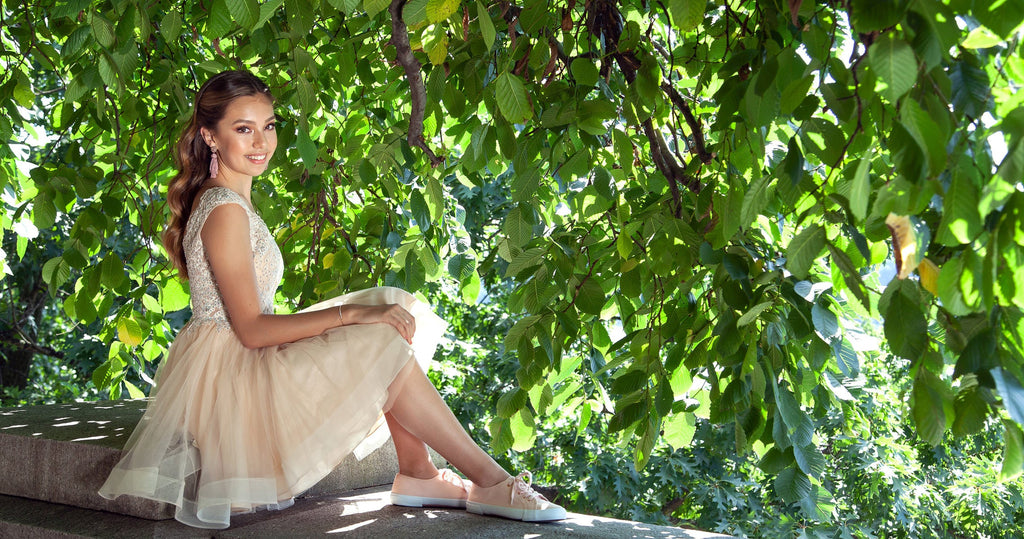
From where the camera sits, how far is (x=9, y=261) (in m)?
6.81

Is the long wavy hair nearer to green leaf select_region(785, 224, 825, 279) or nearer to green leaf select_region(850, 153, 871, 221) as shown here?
green leaf select_region(785, 224, 825, 279)

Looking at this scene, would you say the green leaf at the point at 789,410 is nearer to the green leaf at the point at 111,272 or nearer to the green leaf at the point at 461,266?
the green leaf at the point at 461,266

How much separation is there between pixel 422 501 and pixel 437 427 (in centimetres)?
20

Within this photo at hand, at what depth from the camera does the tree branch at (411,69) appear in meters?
1.92

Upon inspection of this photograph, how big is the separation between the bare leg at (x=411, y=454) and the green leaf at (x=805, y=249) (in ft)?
4.14

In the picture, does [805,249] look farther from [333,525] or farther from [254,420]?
[254,420]

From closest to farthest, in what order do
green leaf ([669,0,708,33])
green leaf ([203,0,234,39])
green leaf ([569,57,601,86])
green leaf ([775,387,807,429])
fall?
green leaf ([669,0,708,33]), green leaf ([775,387,807,429]), green leaf ([569,57,601,86]), green leaf ([203,0,234,39])

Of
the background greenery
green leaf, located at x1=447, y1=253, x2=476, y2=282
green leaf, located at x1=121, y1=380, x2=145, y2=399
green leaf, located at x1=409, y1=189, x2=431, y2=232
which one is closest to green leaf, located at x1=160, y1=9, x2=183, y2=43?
the background greenery

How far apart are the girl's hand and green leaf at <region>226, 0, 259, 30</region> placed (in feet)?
2.61

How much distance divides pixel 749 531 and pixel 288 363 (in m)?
3.74

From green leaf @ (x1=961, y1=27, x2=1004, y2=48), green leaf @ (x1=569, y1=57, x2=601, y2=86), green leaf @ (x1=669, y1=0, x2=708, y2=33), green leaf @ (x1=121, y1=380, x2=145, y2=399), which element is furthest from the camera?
green leaf @ (x1=121, y1=380, x2=145, y2=399)

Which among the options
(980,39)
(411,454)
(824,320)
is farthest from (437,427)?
(980,39)

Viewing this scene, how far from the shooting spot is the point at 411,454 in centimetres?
221

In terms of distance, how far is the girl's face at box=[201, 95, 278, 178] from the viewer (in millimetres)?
2311
